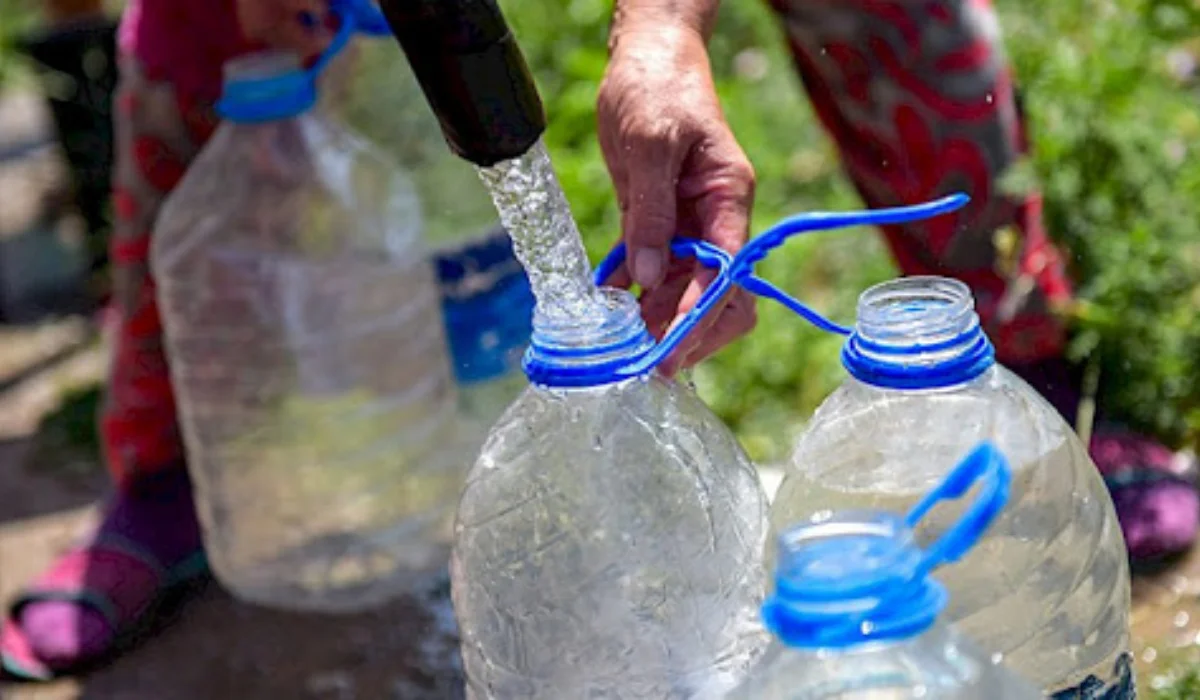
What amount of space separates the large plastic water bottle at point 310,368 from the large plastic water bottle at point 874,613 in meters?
1.54

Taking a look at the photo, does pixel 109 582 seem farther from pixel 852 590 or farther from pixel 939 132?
pixel 852 590

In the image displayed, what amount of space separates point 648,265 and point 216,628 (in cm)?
139

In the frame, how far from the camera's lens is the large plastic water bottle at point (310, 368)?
8.39 feet

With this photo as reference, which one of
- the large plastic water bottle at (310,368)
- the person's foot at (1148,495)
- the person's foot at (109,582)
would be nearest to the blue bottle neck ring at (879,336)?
the person's foot at (1148,495)

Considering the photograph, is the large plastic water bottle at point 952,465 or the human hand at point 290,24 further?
Result: the human hand at point 290,24

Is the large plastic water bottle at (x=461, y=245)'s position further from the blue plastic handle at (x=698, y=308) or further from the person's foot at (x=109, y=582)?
the blue plastic handle at (x=698, y=308)

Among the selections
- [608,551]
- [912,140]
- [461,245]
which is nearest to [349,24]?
[461,245]

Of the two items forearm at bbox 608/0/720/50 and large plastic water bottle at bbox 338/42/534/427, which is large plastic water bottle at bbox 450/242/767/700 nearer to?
forearm at bbox 608/0/720/50

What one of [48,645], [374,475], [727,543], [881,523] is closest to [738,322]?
[727,543]

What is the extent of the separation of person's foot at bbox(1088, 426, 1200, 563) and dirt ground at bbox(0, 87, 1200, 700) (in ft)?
0.14

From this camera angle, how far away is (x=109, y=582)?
8.97 ft

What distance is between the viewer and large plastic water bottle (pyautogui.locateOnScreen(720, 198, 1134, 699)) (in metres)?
1.30

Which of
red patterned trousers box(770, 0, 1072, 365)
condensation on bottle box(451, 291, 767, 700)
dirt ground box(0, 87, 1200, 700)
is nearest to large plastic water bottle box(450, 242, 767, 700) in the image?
condensation on bottle box(451, 291, 767, 700)

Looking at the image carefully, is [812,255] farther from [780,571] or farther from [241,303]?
[780,571]
